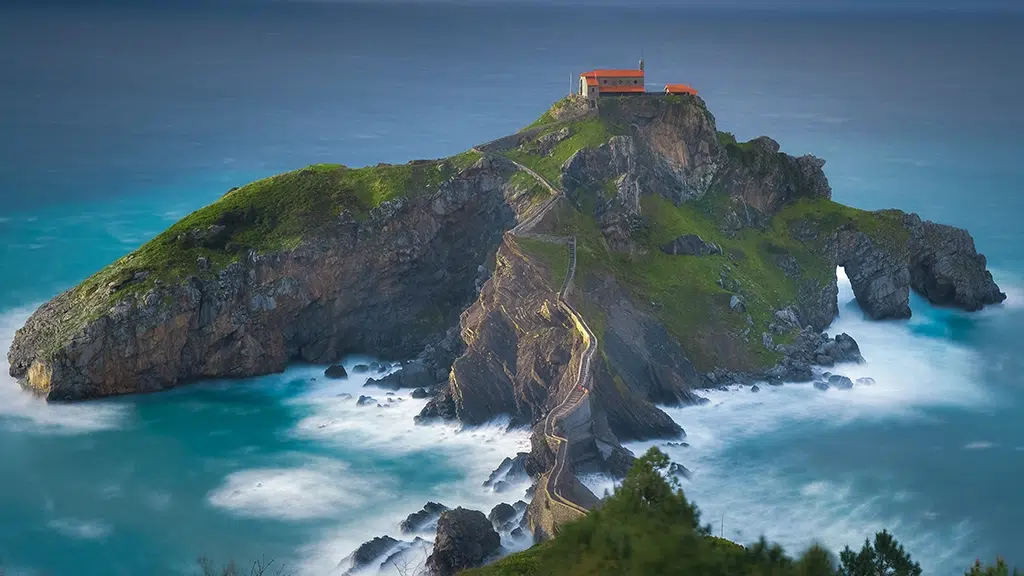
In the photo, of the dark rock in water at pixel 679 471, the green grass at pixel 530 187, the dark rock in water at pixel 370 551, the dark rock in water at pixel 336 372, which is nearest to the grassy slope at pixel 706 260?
the green grass at pixel 530 187

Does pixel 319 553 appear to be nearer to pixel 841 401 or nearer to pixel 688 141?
pixel 841 401

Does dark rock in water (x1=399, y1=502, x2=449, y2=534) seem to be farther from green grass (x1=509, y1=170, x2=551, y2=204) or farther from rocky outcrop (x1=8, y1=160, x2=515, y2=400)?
green grass (x1=509, y1=170, x2=551, y2=204)

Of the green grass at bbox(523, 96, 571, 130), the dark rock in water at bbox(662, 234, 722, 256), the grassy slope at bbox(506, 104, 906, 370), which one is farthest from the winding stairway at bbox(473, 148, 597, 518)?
the dark rock in water at bbox(662, 234, 722, 256)

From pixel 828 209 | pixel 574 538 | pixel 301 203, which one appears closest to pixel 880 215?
pixel 828 209

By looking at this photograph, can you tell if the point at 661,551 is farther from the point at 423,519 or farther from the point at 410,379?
the point at 410,379

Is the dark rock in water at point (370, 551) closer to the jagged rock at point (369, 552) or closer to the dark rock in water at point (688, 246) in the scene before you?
the jagged rock at point (369, 552)

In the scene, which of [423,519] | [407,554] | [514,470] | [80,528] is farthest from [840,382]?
[80,528]
